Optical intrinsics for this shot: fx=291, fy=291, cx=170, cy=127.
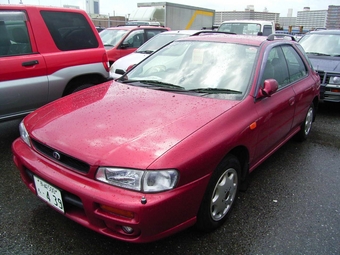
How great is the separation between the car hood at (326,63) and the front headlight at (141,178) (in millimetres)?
5232

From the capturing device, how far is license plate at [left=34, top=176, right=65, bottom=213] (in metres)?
2.01

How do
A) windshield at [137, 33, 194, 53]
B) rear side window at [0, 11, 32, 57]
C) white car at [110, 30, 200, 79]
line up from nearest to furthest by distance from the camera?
1. rear side window at [0, 11, 32, 57]
2. white car at [110, 30, 200, 79]
3. windshield at [137, 33, 194, 53]

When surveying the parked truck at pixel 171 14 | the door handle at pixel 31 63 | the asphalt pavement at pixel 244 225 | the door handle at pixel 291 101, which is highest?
the parked truck at pixel 171 14

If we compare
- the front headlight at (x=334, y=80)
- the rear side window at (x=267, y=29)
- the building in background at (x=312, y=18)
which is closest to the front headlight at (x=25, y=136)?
the front headlight at (x=334, y=80)

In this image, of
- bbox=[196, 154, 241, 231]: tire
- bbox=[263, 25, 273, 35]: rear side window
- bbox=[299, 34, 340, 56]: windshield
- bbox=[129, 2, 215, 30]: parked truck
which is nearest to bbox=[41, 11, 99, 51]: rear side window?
bbox=[196, 154, 241, 231]: tire

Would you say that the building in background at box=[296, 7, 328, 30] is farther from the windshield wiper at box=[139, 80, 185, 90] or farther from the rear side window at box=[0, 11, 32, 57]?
the windshield wiper at box=[139, 80, 185, 90]

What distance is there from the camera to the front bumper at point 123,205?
1757 mm

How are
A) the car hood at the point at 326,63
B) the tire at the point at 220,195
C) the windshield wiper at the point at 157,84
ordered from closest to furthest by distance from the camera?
the tire at the point at 220,195, the windshield wiper at the point at 157,84, the car hood at the point at 326,63

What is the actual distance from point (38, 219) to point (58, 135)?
854 mm

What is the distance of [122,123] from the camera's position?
221 cm

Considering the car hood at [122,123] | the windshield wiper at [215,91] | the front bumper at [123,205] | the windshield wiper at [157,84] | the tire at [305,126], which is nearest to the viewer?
the front bumper at [123,205]

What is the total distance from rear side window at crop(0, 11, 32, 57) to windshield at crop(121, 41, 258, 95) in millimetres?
1555

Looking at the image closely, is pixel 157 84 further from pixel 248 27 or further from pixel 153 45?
pixel 248 27

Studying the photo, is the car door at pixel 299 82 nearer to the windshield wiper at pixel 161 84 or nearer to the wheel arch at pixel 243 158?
the wheel arch at pixel 243 158
